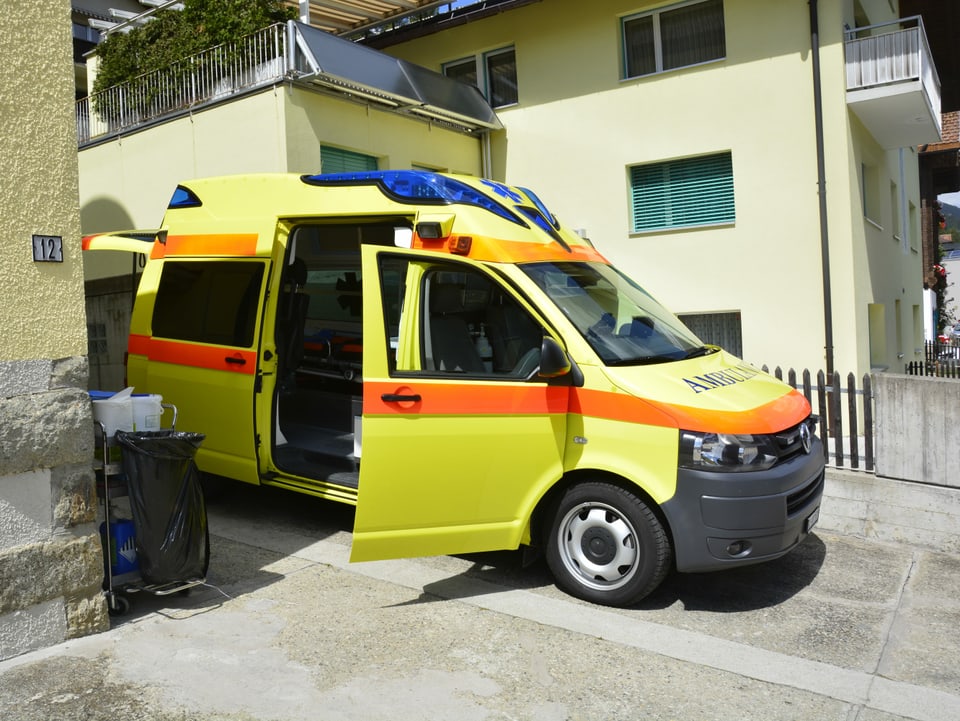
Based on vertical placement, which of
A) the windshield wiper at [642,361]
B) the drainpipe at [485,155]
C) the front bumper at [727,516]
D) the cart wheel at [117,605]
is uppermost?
the drainpipe at [485,155]

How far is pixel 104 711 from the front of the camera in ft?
12.2

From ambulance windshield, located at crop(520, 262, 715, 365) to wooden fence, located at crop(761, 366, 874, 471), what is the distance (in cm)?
217

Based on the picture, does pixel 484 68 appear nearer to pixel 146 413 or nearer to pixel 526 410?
pixel 526 410

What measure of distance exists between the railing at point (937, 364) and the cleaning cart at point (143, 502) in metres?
11.0

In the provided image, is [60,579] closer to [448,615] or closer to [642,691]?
[448,615]

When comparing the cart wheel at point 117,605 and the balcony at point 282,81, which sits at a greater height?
the balcony at point 282,81

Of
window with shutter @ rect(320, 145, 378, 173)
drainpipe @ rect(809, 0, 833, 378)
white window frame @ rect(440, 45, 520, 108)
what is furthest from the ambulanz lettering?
white window frame @ rect(440, 45, 520, 108)

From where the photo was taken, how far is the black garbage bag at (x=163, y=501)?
467cm

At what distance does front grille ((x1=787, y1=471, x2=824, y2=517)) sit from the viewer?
16.3 feet

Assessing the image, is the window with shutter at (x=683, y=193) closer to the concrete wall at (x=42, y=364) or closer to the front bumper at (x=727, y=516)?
the front bumper at (x=727, y=516)

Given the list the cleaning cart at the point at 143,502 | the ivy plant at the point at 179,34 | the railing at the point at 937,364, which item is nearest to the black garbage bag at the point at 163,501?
the cleaning cart at the point at 143,502

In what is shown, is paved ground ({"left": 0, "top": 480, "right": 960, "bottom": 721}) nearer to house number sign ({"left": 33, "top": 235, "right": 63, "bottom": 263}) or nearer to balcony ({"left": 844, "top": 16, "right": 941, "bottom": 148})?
house number sign ({"left": 33, "top": 235, "right": 63, "bottom": 263})

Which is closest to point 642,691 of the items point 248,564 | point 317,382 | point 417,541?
point 417,541

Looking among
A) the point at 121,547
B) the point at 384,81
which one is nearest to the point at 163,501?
the point at 121,547
